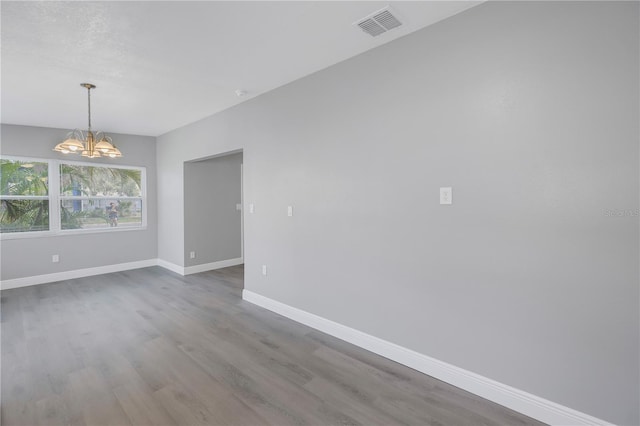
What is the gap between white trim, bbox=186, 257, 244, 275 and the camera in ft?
18.2

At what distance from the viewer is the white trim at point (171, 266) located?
5.57 m

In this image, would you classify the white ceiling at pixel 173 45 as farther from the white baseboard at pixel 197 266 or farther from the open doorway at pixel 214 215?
the white baseboard at pixel 197 266

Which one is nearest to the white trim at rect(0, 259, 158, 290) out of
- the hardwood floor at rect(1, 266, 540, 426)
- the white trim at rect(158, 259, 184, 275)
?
the white trim at rect(158, 259, 184, 275)

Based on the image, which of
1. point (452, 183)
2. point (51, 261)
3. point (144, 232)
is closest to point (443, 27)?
point (452, 183)

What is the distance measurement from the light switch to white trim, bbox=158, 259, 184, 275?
16.0 ft

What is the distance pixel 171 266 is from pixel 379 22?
18.1 feet

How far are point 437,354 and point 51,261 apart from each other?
6238 millimetres

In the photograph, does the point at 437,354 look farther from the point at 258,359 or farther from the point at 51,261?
the point at 51,261

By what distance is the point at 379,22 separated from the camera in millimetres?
2254

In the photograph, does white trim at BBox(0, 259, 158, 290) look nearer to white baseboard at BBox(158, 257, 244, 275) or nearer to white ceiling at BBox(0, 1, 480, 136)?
white baseboard at BBox(158, 257, 244, 275)

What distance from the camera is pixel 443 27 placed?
224 cm

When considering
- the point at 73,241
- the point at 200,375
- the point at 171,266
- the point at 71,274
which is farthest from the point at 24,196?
the point at 200,375

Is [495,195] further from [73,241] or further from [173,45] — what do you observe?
[73,241]

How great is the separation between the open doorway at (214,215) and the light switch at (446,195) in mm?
3854
